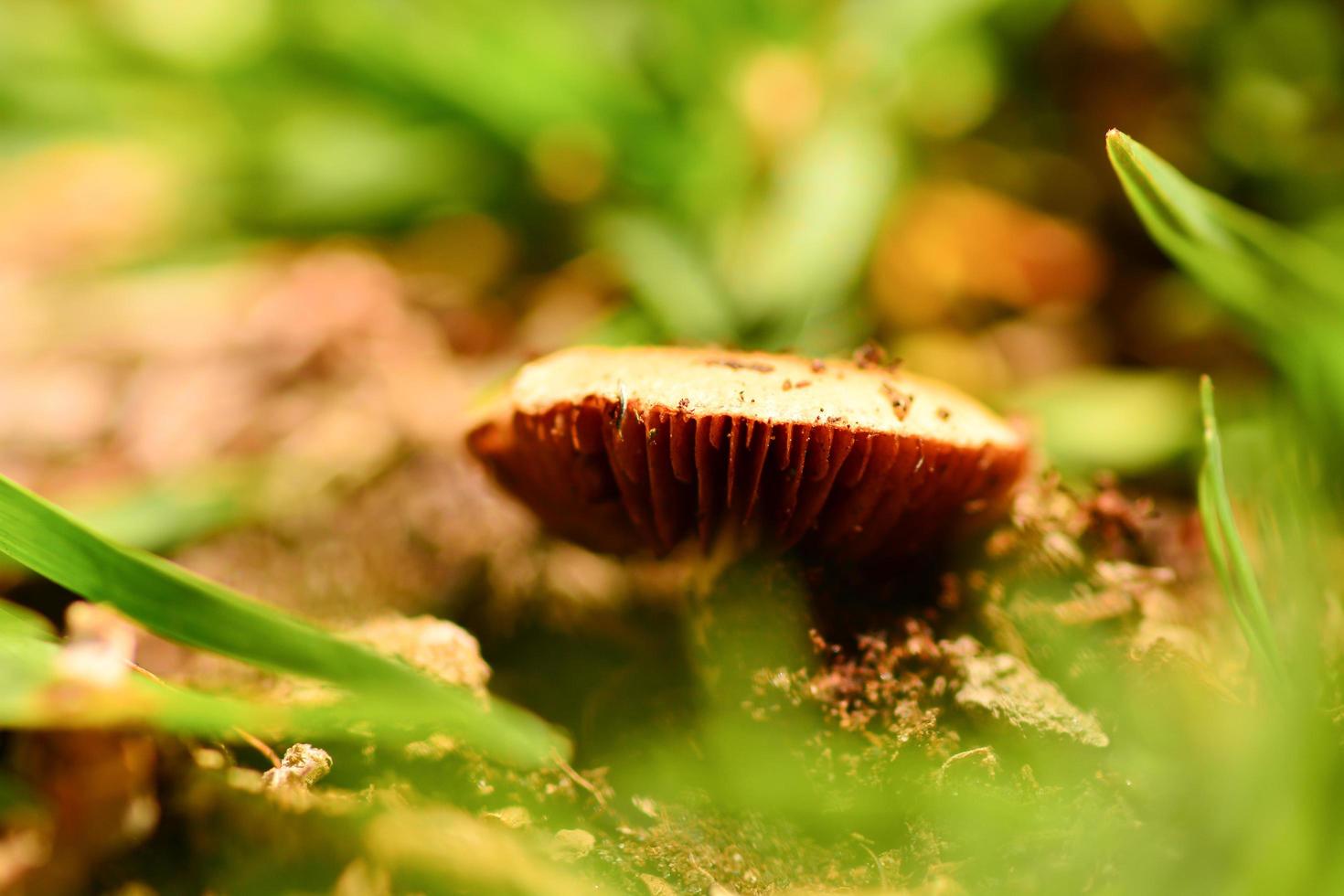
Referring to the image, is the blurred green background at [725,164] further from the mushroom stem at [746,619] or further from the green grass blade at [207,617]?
the green grass blade at [207,617]

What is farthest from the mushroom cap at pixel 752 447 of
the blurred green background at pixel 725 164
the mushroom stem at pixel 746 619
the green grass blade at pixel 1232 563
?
the blurred green background at pixel 725 164

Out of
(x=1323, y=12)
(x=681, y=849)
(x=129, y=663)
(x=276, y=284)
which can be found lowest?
(x=681, y=849)

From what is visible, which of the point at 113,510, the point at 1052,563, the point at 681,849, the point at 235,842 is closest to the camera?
the point at 235,842

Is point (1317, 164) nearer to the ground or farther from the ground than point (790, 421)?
farther from the ground

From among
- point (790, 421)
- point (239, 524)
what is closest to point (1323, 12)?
point (790, 421)

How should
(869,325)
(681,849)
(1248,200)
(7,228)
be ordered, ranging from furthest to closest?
(7,228), (1248,200), (869,325), (681,849)

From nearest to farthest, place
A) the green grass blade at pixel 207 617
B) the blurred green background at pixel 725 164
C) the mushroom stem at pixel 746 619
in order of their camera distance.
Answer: the green grass blade at pixel 207 617 < the mushroom stem at pixel 746 619 < the blurred green background at pixel 725 164

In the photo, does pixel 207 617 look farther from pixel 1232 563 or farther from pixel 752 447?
pixel 1232 563

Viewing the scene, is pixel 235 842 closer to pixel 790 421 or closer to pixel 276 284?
pixel 790 421
